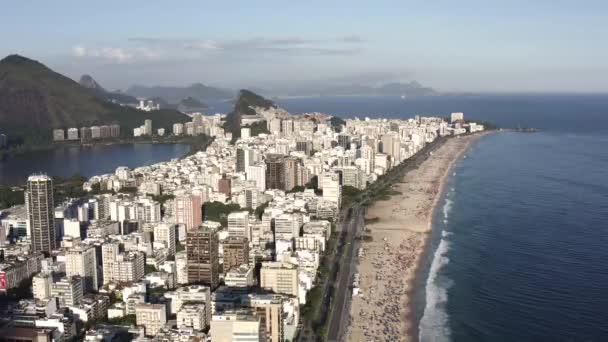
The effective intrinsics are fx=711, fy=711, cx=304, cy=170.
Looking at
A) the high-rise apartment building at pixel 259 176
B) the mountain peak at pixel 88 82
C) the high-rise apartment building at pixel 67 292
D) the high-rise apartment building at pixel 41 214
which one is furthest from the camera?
the mountain peak at pixel 88 82

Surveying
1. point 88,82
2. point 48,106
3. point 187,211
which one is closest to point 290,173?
point 187,211

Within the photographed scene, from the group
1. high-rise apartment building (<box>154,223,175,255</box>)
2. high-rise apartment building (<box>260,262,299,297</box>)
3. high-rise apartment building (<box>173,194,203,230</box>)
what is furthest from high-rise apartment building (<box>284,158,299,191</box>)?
high-rise apartment building (<box>260,262,299,297</box>)

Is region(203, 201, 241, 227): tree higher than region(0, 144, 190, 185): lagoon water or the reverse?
the reverse

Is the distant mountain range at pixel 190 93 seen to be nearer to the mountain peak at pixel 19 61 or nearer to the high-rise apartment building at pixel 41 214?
the mountain peak at pixel 19 61

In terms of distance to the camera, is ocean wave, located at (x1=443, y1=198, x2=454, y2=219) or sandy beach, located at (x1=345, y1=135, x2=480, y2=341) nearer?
sandy beach, located at (x1=345, y1=135, x2=480, y2=341)

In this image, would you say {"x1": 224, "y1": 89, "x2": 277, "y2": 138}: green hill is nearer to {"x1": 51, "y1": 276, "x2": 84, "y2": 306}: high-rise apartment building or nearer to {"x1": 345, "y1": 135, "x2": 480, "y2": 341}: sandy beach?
{"x1": 345, "y1": 135, "x2": 480, "y2": 341}: sandy beach

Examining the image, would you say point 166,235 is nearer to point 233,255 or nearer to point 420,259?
point 233,255

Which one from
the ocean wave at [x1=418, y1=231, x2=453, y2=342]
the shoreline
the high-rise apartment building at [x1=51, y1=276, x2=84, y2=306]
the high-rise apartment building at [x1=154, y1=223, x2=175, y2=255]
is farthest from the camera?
the high-rise apartment building at [x1=154, y1=223, x2=175, y2=255]

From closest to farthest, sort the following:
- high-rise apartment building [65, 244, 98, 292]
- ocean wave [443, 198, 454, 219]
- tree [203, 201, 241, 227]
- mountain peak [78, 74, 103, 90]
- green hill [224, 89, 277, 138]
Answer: high-rise apartment building [65, 244, 98, 292] → tree [203, 201, 241, 227] → ocean wave [443, 198, 454, 219] → green hill [224, 89, 277, 138] → mountain peak [78, 74, 103, 90]

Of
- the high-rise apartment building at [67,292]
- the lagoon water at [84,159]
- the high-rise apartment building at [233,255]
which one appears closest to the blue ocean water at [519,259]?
the high-rise apartment building at [233,255]
